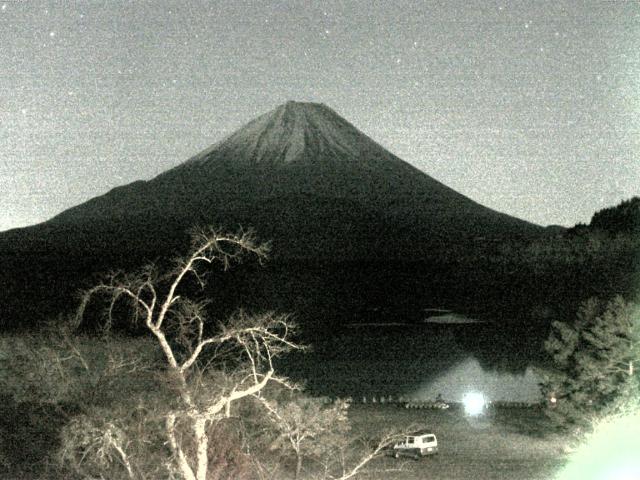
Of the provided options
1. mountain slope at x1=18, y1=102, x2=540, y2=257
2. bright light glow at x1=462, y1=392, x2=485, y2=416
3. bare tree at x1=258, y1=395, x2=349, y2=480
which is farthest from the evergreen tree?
mountain slope at x1=18, y1=102, x2=540, y2=257

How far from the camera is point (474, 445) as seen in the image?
A: 943 inches

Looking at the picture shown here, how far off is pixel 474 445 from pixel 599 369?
174 inches

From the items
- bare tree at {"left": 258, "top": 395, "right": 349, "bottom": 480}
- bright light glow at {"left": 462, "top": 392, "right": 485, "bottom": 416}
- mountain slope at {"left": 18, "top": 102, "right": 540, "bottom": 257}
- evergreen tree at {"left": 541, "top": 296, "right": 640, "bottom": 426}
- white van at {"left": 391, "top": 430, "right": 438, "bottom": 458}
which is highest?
mountain slope at {"left": 18, "top": 102, "right": 540, "bottom": 257}

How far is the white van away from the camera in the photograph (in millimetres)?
21609

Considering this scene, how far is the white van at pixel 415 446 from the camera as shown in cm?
2161

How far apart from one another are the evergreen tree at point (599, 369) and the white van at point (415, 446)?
12.0ft

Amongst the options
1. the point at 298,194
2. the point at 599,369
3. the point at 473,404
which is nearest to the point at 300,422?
the point at 599,369

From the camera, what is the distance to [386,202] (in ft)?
418

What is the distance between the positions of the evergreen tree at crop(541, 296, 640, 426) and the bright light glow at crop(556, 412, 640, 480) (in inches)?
44.6

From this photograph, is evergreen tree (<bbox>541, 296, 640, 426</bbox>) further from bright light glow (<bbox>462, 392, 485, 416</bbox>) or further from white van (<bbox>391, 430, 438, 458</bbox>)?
bright light glow (<bbox>462, 392, 485, 416</bbox>)

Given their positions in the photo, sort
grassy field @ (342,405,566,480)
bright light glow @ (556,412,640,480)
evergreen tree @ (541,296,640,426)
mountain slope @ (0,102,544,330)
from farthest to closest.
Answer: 1. mountain slope @ (0,102,544,330)
2. evergreen tree @ (541,296,640,426)
3. grassy field @ (342,405,566,480)
4. bright light glow @ (556,412,640,480)

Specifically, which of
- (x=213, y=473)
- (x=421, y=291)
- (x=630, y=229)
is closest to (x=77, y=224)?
Result: (x=421, y=291)

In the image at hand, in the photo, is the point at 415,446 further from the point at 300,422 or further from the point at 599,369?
the point at 300,422

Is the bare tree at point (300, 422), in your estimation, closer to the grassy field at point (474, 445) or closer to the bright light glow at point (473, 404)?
the grassy field at point (474, 445)
